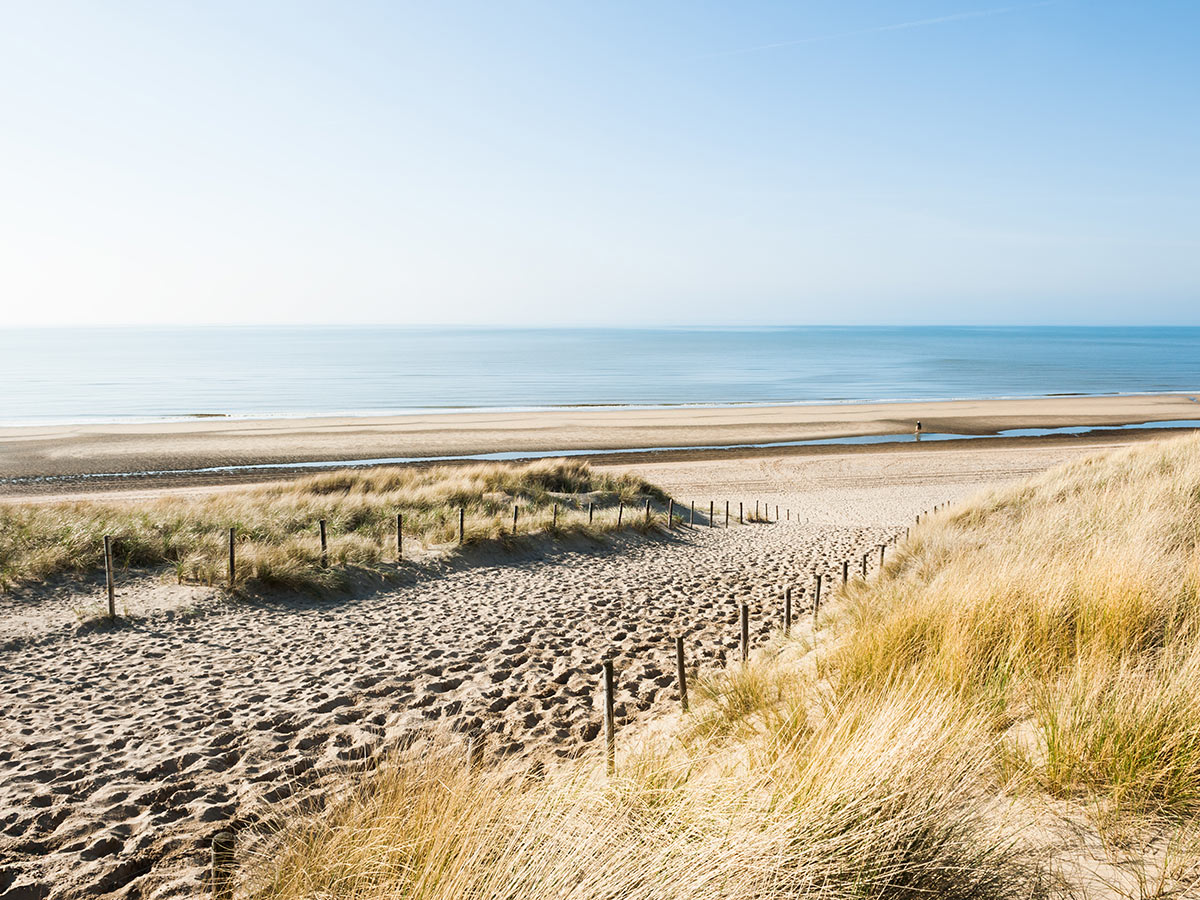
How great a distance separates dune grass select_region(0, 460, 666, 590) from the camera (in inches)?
436

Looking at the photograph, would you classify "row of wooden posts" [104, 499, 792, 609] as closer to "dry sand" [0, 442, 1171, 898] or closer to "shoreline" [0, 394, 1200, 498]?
"dry sand" [0, 442, 1171, 898]

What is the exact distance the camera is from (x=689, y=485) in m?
29.4

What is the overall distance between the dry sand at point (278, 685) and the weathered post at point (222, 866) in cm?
28

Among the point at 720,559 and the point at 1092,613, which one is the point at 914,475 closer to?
the point at 720,559

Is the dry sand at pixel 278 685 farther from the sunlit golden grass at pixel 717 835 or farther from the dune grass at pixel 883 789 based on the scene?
the sunlit golden grass at pixel 717 835

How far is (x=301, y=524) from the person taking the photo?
1547 cm

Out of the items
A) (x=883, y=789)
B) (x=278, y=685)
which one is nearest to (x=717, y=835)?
(x=883, y=789)

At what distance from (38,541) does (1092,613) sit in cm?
1438

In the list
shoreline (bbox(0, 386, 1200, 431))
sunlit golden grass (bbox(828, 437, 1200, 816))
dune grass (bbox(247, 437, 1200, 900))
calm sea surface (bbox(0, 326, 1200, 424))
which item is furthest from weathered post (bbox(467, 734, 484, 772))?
calm sea surface (bbox(0, 326, 1200, 424))

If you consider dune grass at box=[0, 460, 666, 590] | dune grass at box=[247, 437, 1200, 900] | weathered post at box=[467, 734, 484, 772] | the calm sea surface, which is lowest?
weathered post at box=[467, 734, 484, 772]

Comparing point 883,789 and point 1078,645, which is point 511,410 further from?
point 883,789

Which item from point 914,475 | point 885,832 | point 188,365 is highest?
point 188,365

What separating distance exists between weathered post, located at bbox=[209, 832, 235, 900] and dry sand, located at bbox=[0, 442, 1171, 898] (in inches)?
11.2

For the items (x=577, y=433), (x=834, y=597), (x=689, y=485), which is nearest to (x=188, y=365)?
(x=577, y=433)
